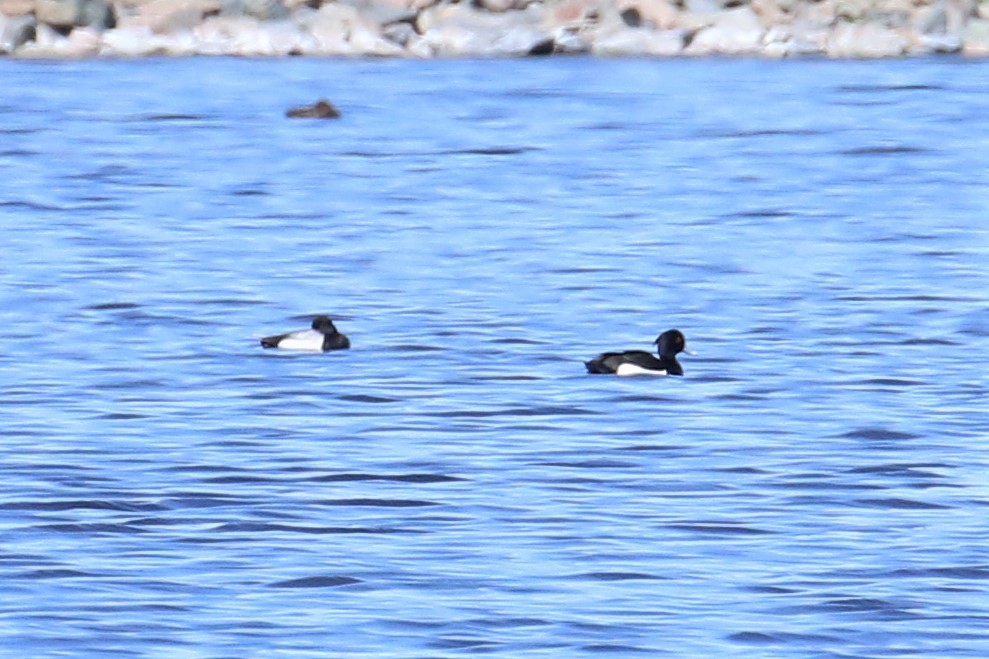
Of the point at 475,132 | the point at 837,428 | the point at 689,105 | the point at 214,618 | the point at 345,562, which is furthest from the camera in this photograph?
the point at 689,105

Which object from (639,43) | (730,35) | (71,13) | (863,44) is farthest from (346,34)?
(863,44)

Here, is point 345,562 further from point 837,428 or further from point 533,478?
point 837,428

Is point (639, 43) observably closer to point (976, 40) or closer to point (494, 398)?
point (976, 40)

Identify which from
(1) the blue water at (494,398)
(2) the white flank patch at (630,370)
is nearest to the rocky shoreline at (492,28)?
(1) the blue water at (494,398)

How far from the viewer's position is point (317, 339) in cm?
1362

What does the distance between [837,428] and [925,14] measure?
24589mm

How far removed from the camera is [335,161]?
24781 millimetres

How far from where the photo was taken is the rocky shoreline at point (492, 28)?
34.9m

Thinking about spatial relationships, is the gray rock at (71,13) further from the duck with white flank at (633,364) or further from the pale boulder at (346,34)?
the duck with white flank at (633,364)

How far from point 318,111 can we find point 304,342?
1489 cm

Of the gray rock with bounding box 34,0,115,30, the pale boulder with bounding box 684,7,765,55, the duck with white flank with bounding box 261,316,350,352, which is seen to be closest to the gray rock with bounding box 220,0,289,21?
the gray rock with bounding box 34,0,115,30

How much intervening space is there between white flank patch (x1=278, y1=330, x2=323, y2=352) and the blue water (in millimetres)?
108

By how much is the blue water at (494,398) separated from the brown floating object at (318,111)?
143cm

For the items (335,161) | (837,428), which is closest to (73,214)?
(335,161)
